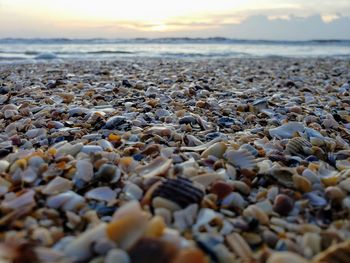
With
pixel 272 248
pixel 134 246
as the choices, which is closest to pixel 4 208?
pixel 134 246

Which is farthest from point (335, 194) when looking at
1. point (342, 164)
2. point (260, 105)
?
point (260, 105)

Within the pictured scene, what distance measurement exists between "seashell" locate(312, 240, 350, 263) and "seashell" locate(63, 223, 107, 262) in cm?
71

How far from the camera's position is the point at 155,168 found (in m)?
1.96

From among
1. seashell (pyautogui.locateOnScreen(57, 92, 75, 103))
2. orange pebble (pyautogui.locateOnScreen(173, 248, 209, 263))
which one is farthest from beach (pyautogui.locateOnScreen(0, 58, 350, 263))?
seashell (pyautogui.locateOnScreen(57, 92, 75, 103))

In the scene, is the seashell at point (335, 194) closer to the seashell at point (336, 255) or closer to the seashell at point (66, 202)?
the seashell at point (336, 255)

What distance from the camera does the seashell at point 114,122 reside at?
3.00 meters

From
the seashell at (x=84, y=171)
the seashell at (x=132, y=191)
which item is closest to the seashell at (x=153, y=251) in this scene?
the seashell at (x=132, y=191)

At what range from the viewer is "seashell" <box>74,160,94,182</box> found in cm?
186

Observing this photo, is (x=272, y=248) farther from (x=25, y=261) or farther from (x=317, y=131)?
(x=317, y=131)

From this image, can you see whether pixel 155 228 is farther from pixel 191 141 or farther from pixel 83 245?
pixel 191 141

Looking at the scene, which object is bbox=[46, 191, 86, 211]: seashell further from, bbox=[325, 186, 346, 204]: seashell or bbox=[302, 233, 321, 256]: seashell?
bbox=[325, 186, 346, 204]: seashell

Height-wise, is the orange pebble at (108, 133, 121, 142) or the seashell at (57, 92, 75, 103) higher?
the orange pebble at (108, 133, 121, 142)

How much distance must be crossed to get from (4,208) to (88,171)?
443 millimetres

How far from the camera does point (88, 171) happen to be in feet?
6.27
